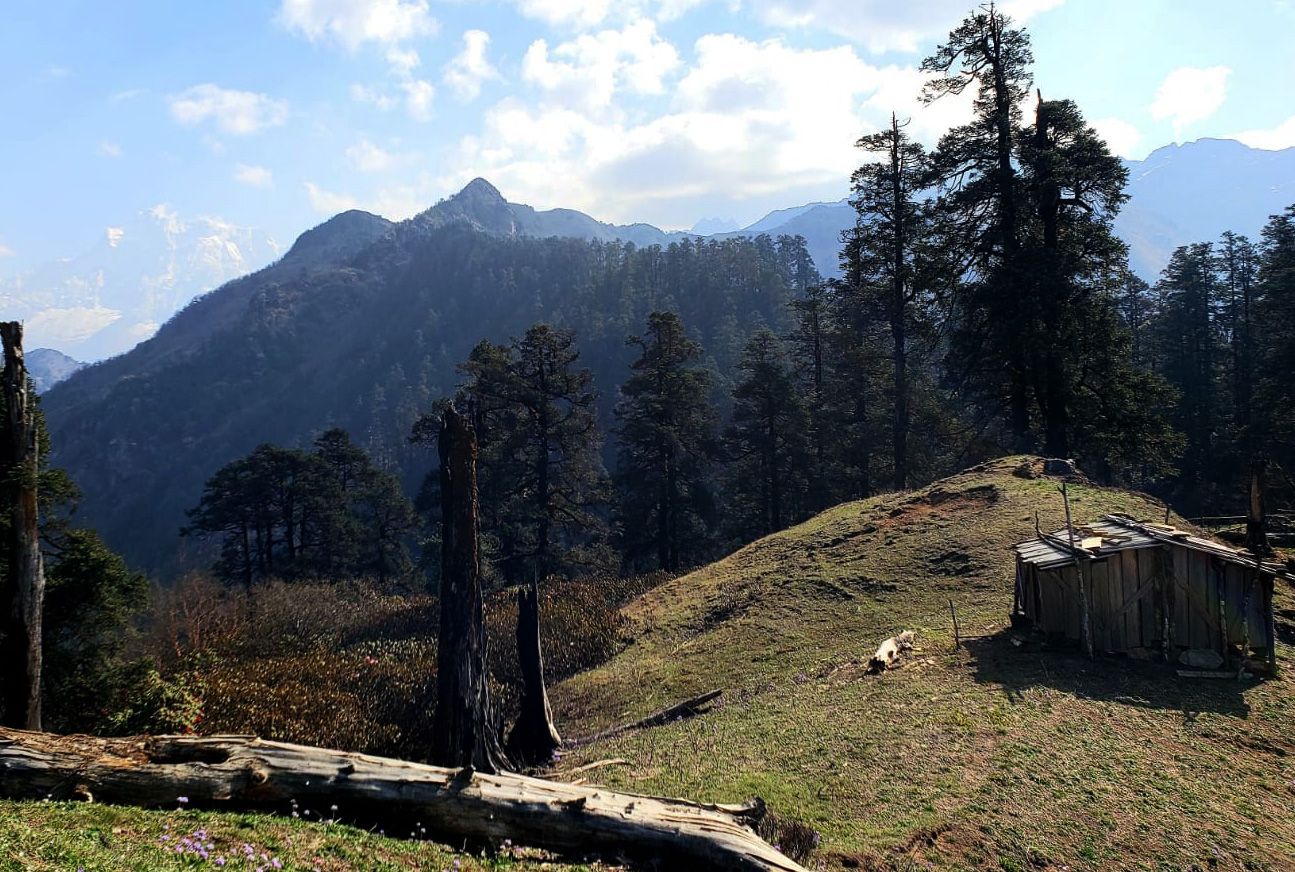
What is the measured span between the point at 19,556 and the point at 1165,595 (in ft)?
55.7

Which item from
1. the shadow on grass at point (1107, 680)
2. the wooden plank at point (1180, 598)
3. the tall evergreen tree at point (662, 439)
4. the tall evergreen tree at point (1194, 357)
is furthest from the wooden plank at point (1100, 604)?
the tall evergreen tree at point (1194, 357)

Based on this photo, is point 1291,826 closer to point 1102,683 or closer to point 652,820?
point 1102,683

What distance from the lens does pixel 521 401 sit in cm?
3325

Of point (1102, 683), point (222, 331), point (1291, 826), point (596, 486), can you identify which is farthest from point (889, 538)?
point (222, 331)

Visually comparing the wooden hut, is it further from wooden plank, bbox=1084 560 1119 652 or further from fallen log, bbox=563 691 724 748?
fallen log, bbox=563 691 724 748

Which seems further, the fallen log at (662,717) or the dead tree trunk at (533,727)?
the fallen log at (662,717)

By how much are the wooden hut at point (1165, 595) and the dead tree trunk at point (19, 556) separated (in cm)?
1519

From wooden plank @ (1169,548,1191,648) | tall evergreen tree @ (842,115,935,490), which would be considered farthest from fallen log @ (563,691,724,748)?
tall evergreen tree @ (842,115,935,490)

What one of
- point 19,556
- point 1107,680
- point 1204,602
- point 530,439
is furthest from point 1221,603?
point 530,439

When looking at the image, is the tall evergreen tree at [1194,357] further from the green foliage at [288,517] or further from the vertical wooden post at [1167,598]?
the green foliage at [288,517]

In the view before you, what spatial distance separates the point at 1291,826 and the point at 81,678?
1535 centimetres

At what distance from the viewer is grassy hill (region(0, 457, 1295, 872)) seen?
6.72 meters

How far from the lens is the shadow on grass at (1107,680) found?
10062mm

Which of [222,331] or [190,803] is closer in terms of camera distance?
[190,803]
